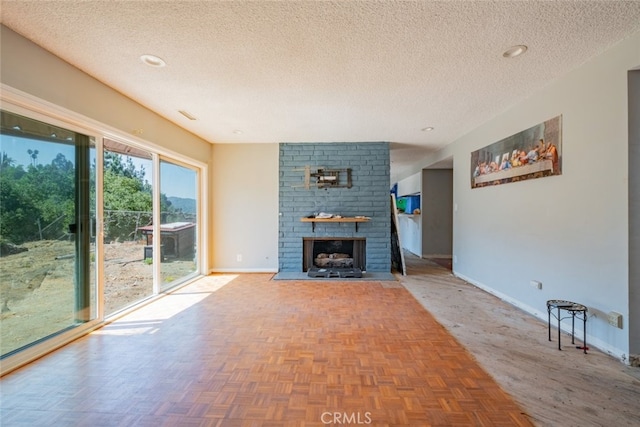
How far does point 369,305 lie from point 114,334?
2672 mm

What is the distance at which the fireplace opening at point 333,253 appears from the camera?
198 inches

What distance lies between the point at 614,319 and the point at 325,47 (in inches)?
120

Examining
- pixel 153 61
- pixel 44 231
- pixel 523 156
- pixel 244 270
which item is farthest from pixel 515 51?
pixel 244 270

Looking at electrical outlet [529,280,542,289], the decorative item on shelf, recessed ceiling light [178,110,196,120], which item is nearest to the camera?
electrical outlet [529,280,542,289]

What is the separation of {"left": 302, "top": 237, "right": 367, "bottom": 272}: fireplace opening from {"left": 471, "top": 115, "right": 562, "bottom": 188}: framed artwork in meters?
2.29

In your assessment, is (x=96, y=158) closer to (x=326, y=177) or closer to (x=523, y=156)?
(x=326, y=177)

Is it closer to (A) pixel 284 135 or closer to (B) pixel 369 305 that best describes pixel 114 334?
(B) pixel 369 305

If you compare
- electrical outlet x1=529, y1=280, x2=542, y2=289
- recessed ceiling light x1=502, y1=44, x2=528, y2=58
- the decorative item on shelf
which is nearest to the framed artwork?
recessed ceiling light x1=502, y1=44, x2=528, y2=58

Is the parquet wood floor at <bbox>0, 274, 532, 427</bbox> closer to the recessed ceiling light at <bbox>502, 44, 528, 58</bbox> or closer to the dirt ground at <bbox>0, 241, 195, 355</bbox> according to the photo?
the dirt ground at <bbox>0, 241, 195, 355</bbox>

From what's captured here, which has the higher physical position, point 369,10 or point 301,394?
point 369,10

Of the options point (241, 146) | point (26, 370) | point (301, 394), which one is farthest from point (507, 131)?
point (26, 370)

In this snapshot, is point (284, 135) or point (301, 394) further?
point (284, 135)

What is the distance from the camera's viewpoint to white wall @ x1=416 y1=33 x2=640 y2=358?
6.63ft

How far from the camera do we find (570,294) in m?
2.45
